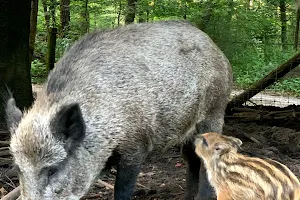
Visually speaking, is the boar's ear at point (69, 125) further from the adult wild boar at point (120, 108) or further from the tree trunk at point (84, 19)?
the tree trunk at point (84, 19)

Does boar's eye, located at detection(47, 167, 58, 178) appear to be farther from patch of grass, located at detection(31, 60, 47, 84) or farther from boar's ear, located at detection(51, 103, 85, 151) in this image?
patch of grass, located at detection(31, 60, 47, 84)

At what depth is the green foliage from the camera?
886cm

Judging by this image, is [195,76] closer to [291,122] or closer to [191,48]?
[191,48]

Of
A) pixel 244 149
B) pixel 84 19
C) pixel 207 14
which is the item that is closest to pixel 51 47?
pixel 207 14

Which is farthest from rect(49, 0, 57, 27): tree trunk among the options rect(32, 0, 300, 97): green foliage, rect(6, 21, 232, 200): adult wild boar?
rect(6, 21, 232, 200): adult wild boar

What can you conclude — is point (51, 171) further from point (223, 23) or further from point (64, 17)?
point (64, 17)

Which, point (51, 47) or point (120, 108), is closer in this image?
point (120, 108)

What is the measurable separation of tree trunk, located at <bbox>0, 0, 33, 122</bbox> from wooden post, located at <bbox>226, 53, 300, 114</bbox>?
3.37 m

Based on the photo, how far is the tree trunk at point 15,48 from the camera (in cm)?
659

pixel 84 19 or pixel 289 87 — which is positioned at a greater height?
pixel 84 19

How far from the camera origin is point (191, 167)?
207 inches

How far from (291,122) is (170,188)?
3.23m

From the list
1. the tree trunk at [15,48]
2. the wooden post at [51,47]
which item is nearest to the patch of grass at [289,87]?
the wooden post at [51,47]

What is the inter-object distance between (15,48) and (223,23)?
348cm
